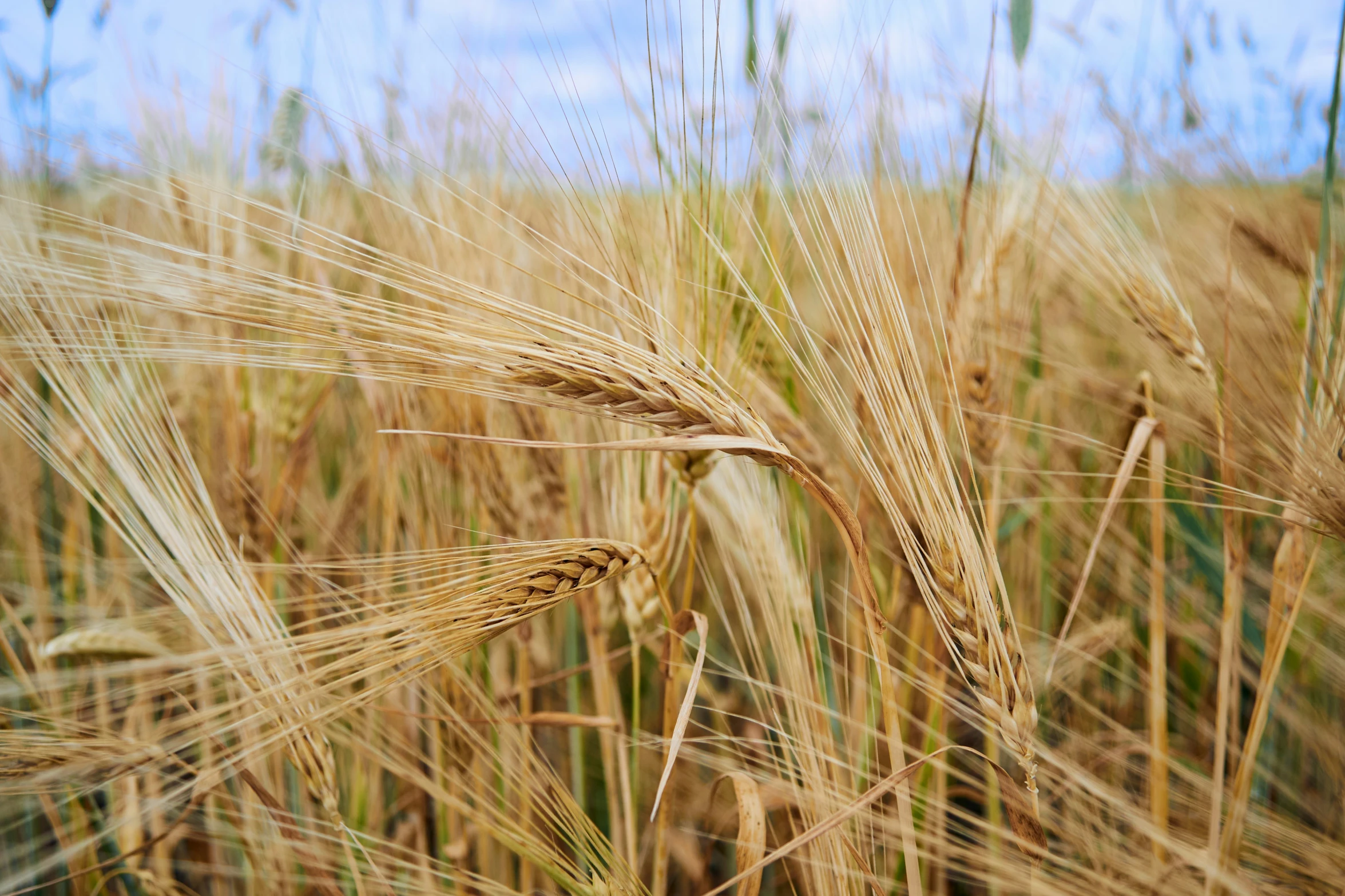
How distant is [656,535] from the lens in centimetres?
80

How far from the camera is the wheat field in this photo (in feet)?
1.83

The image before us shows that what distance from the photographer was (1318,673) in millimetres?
1256

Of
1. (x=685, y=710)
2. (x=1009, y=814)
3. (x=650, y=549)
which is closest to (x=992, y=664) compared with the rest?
(x=1009, y=814)

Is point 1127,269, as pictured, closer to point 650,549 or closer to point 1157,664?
point 1157,664

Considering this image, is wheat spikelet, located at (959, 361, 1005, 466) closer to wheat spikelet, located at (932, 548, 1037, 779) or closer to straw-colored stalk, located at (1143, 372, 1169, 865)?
straw-colored stalk, located at (1143, 372, 1169, 865)

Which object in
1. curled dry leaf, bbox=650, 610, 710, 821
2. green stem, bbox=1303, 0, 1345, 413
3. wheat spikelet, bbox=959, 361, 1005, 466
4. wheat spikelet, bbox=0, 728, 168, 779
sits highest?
green stem, bbox=1303, 0, 1345, 413

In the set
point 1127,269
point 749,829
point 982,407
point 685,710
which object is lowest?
point 749,829

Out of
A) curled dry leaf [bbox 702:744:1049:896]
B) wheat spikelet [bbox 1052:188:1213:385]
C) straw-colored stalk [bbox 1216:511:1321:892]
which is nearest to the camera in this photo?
curled dry leaf [bbox 702:744:1049:896]

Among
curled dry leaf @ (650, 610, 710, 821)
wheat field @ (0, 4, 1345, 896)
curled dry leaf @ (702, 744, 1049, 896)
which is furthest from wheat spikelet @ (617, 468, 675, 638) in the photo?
curled dry leaf @ (702, 744, 1049, 896)

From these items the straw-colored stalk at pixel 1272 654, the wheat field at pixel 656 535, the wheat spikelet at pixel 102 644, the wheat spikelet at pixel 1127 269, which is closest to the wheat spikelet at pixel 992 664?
the wheat field at pixel 656 535

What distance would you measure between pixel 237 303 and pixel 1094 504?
1321 mm

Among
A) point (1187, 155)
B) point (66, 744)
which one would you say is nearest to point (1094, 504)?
point (1187, 155)

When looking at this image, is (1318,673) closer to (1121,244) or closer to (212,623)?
(1121,244)

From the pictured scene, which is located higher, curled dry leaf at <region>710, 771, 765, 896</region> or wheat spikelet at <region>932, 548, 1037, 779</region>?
wheat spikelet at <region>932, 548, 1037, 779</region>
